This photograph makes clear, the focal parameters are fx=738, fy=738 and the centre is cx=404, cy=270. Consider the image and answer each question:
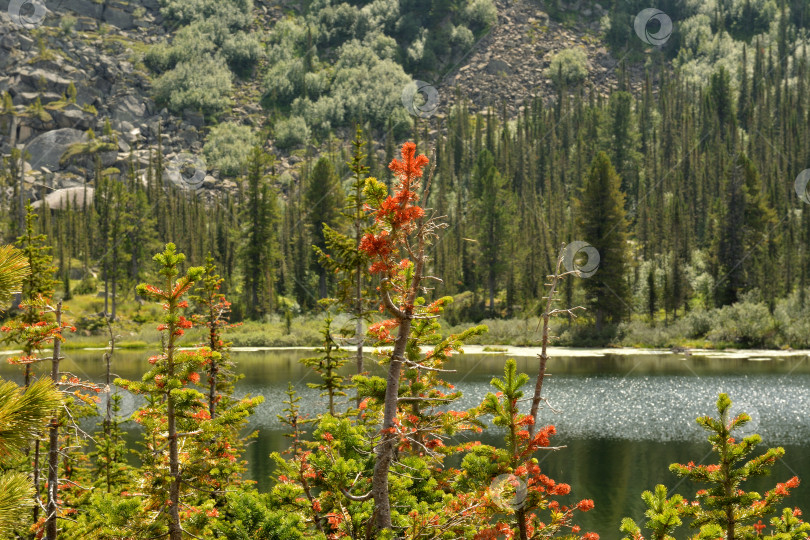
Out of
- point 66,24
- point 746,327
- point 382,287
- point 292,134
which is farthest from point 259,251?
point 66,24

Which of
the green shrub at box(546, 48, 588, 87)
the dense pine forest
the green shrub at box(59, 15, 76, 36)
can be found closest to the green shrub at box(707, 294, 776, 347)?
the dense pine forest

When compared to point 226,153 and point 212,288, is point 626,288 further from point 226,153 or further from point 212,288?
point 226,153

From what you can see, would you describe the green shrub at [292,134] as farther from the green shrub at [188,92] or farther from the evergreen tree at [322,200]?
the evergreen tree at [322,200]

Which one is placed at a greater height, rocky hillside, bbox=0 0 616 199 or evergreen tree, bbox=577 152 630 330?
rocky hillside, bbox=0 0 616 199

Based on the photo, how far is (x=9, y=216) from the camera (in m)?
113

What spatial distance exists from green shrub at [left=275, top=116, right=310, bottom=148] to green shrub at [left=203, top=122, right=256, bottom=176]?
21.3 ft

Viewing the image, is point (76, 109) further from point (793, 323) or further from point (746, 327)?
point (793, 323)

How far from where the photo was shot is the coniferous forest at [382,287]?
38.5 ft

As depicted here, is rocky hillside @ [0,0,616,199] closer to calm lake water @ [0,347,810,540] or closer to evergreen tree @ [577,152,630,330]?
evergreen tree @ [577,152,630,330]

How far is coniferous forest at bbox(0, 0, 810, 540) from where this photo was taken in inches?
462

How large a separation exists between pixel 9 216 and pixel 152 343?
156ft

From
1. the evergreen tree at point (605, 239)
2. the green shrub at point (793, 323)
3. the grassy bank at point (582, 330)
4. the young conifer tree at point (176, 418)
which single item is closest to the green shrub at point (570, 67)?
the evergreen tree at point (605, 239)

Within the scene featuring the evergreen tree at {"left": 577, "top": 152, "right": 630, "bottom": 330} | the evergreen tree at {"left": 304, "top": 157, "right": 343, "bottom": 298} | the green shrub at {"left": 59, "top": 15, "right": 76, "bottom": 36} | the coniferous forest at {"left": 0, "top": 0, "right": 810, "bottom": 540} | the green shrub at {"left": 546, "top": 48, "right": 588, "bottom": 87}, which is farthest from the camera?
the green shrub at {"left": 59, "top": 15, "right": 76, "bottom": 36}

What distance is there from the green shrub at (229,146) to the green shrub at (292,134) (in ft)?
21.3
